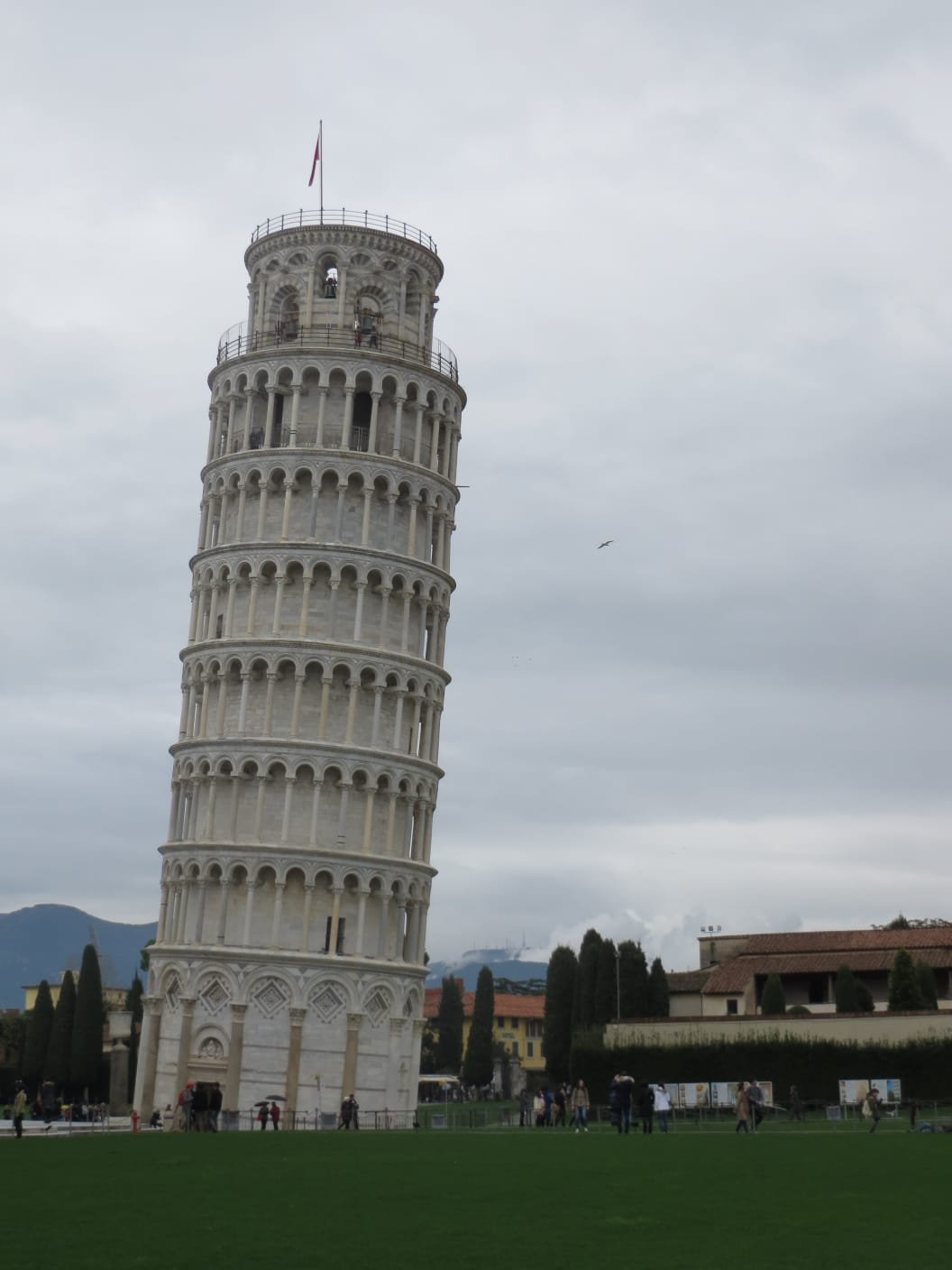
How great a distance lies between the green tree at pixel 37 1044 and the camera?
9519 cm

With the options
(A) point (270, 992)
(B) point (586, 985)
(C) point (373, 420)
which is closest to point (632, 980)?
(B) point (586, 985)

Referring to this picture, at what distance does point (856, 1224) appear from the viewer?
19656 mm

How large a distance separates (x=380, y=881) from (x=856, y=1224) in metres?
48.0

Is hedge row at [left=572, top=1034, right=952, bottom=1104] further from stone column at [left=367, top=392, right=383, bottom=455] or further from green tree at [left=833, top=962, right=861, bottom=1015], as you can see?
stone column at [left=367, top=392, right=383, bottom=455]

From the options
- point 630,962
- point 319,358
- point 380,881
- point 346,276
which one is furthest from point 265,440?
point 630,962

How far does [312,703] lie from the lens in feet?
221

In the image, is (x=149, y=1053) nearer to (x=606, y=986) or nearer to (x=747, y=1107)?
(x=606, y=986)

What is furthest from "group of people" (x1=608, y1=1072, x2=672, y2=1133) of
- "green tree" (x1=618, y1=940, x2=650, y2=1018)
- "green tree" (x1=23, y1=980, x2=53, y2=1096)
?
"green tree" (x1=23, y1=980, x2=53, y2=1096)

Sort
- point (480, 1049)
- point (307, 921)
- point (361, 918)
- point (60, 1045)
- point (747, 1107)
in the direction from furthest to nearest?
point (480, 1049) → point (60, 1045) → point (361, 918) → point (307, 921) → point (747, 1107)

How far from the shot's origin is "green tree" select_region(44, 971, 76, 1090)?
9338cm

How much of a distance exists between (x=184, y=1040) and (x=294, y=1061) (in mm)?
4673

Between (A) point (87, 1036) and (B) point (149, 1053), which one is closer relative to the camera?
(B) point (149, 1053)

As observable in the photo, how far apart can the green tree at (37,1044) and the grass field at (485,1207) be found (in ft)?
209

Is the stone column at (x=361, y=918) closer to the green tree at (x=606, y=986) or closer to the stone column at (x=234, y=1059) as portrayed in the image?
the stone column at (x=234, y=1059)
